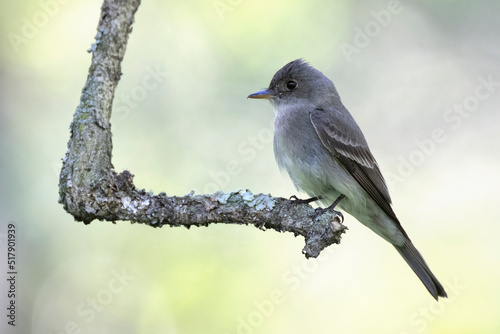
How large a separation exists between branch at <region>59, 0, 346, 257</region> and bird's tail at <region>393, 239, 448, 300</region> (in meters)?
1.75

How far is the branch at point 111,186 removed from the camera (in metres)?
3.53

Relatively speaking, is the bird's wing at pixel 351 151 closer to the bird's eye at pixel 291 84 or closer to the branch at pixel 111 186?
the bird's eye at pixel 291 84

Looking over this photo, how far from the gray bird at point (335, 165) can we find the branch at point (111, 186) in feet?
3.88

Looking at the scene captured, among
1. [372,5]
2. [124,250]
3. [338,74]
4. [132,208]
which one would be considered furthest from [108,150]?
[372,5]

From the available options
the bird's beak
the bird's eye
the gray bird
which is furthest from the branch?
the bird's eye

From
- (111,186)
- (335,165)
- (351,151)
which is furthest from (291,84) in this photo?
(111,186)

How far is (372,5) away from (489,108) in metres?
1.95

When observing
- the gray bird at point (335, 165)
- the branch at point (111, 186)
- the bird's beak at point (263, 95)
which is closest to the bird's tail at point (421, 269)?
the gray bird at point (335, 165)

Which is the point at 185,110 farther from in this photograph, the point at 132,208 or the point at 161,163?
the point at 132,208

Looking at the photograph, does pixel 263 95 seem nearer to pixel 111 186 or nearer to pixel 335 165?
pixel 335 165

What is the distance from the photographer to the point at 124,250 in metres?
5.68

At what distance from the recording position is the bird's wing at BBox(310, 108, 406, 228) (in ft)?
16.7

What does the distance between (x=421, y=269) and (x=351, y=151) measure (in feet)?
4.08

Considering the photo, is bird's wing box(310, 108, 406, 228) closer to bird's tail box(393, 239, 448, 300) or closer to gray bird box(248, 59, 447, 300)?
gray bird box(248, 59, 447, 300)
